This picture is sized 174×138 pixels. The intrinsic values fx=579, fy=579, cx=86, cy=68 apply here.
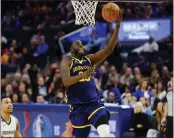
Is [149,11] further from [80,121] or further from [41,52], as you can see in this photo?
[80,121]

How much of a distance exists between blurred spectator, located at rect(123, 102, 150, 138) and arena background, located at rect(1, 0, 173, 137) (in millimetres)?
531

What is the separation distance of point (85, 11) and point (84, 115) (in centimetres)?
199

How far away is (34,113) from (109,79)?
3.33 metres

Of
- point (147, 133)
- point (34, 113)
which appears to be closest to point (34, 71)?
point (34, 113)

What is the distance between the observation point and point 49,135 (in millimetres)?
13961

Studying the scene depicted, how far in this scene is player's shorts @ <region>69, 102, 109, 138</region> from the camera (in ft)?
26.2

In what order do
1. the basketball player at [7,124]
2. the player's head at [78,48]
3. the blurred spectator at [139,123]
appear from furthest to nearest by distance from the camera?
1. the blurred spectator at [139,123]
2. the basketball player at [7,124]
3. the player's head at [78,48]

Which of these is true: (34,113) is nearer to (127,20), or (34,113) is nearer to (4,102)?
(4,102)

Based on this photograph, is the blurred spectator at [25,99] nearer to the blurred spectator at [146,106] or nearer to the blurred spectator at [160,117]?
the blurred spectator at [146,106]

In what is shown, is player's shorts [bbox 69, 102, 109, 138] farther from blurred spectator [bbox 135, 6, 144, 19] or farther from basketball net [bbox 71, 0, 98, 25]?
blurred spectator [bbox 135, 6, 144, 19]

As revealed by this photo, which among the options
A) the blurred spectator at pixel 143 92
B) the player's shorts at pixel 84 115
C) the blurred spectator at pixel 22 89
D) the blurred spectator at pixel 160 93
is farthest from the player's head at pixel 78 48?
the blurred spectator at pixel 22 89

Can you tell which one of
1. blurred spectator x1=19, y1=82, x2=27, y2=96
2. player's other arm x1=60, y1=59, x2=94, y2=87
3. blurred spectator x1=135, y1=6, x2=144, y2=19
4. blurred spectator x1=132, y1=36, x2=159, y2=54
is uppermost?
blurred spectator x1=135, y1=6, x2=144, y2=19

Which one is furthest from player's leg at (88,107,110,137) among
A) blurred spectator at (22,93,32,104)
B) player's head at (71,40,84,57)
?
blurred spectator at (22,93,32,104)

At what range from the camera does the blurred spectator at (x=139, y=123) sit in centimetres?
1267
